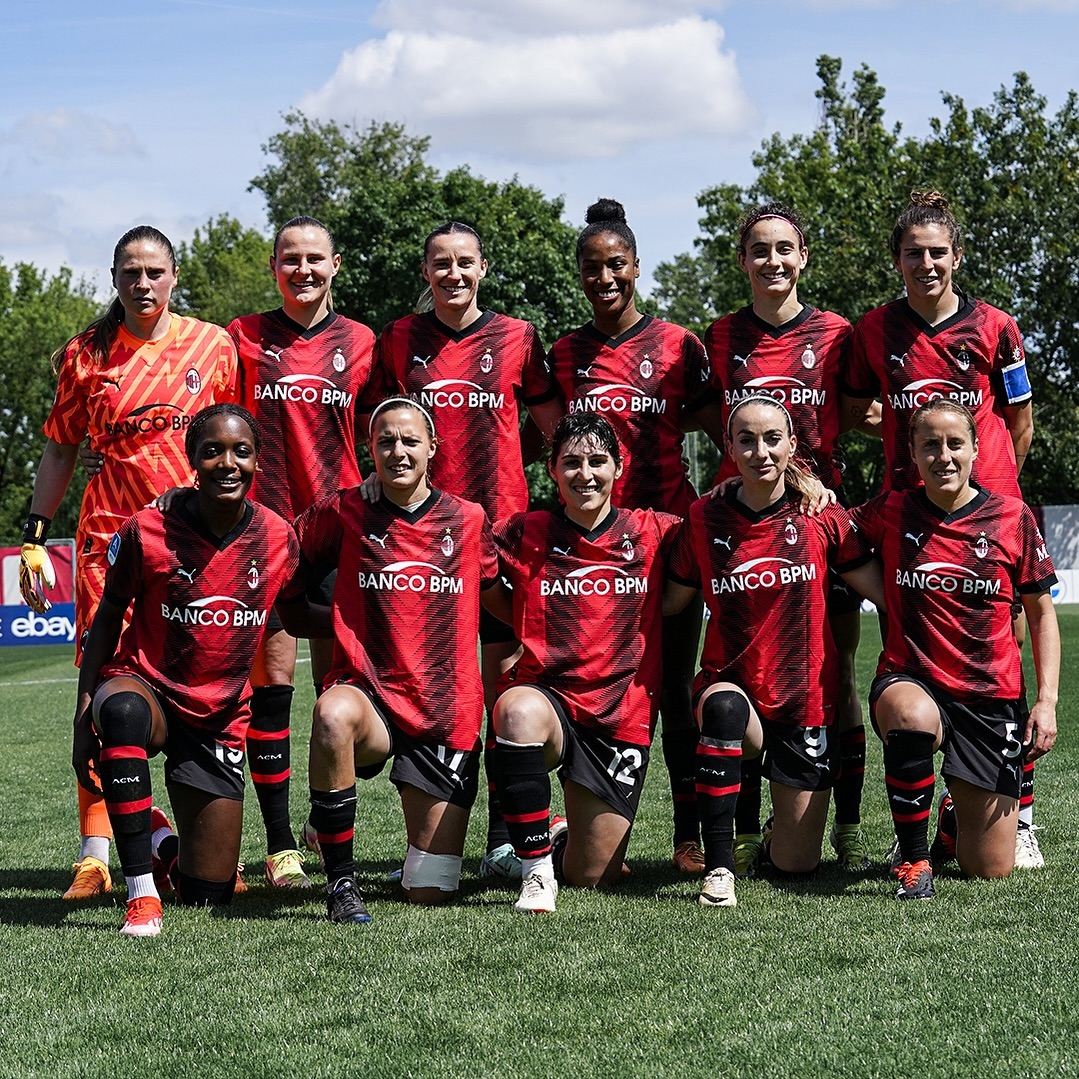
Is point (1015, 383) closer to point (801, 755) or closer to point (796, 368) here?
point (796, 368)

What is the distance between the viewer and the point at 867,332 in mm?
5199

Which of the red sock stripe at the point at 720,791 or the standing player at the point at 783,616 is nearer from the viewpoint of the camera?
the red sock stripe at the point at 720,791

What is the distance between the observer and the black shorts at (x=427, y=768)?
475 centimetres

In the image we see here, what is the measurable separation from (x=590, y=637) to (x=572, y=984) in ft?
4.91

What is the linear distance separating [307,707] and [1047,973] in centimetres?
918

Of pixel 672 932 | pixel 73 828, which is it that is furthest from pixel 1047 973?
pixel 73 828

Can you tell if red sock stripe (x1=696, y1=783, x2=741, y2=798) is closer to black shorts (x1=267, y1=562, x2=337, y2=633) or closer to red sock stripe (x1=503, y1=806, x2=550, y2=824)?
red sock stripe (x1=503, y1=806, x2=550, y2=824)

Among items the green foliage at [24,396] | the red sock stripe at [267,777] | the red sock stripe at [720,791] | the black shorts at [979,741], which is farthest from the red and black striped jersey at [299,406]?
the green foliage at [24,396]

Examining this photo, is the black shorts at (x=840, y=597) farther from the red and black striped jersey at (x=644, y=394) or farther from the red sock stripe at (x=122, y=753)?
the red sock stripe at (x=122, y=753)

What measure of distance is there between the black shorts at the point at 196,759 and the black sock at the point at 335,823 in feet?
1.33

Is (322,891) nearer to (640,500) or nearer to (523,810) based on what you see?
(523,810)

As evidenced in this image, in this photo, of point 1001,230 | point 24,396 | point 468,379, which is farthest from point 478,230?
point 468,379

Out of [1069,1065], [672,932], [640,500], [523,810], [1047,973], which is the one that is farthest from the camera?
[640,500]

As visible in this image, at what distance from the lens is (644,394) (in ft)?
17.6
